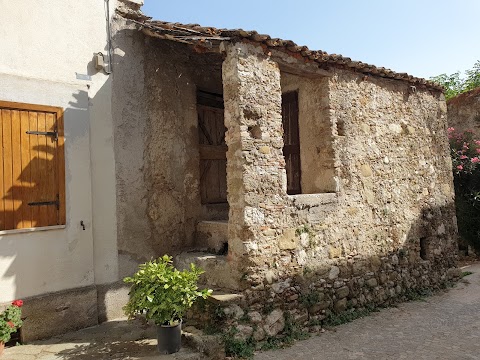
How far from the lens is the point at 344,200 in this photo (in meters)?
5.52

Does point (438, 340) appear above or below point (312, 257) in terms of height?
below

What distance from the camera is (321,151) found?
5.61m

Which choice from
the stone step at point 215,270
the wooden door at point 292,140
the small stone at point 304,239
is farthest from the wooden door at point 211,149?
the small stone at point 304,239

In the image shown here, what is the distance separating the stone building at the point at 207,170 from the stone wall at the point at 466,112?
19.0 feet

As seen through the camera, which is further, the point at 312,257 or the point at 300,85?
the point at 300,85

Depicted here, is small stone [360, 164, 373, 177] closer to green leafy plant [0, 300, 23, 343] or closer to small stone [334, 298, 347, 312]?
small stone [334, 298, 347, 312]

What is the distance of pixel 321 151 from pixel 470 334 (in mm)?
3119

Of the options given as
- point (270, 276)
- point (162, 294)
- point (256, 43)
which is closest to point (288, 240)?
point (270, 276)

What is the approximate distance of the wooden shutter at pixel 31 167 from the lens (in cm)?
420

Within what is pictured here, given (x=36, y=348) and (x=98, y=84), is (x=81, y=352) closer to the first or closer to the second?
(x=36, y=348)

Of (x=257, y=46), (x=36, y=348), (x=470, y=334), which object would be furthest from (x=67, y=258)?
→ (x=470, y=334)

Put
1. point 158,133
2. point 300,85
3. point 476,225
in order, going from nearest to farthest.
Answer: point 158,133 → point 300,85 → point 476,225

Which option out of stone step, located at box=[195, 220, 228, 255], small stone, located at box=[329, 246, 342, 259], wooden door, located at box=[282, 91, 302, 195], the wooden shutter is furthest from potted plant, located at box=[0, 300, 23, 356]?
wooden door, located at box=[282, 91, 302, 195]

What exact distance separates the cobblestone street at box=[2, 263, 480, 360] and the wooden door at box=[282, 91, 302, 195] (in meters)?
2.30
